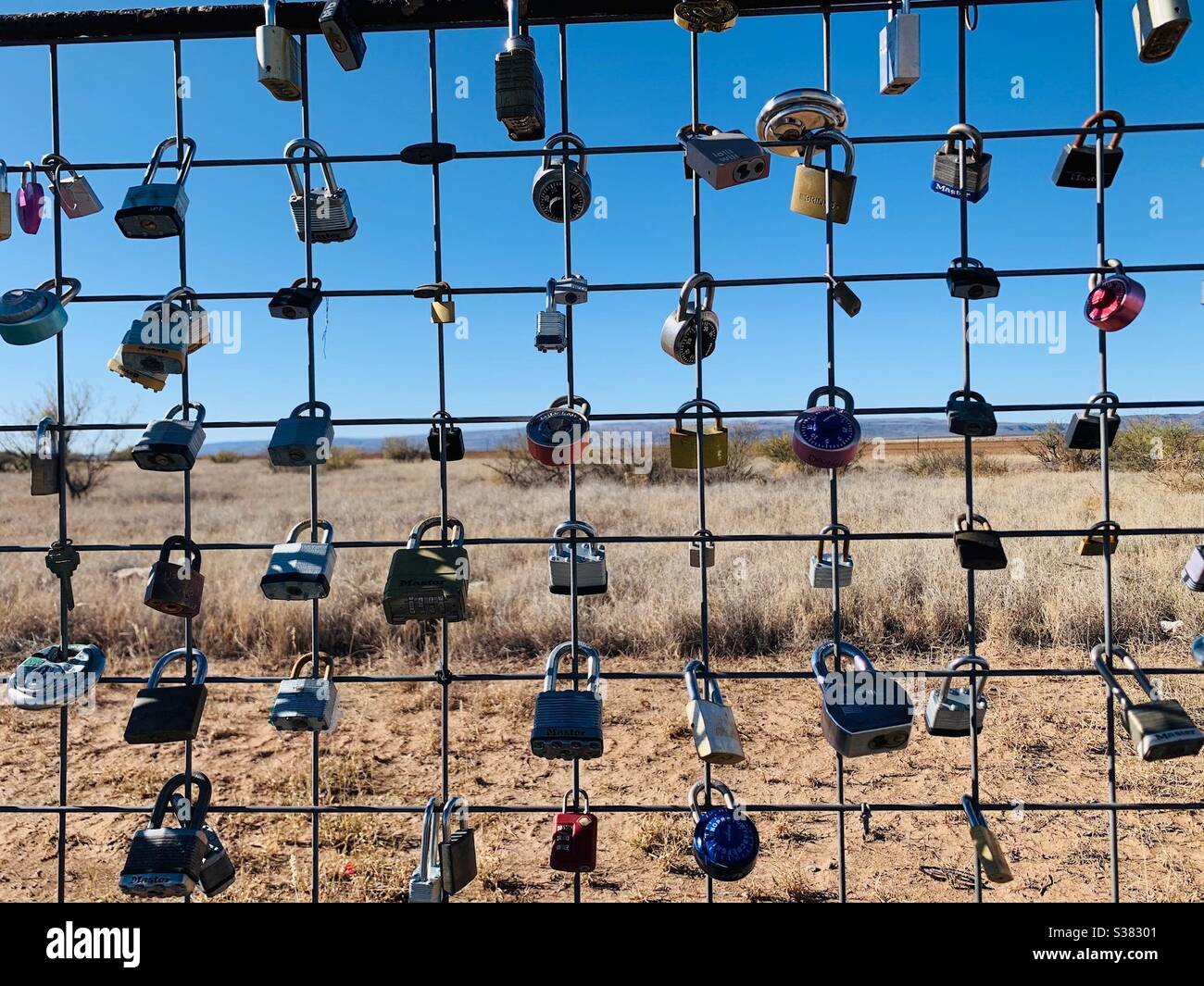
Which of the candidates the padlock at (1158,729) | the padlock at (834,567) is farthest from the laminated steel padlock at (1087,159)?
the padlock at (1158,729)

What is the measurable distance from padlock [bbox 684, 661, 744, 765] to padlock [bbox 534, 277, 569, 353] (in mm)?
935

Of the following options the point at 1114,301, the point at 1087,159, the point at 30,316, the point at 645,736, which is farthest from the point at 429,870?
the point at 645,736

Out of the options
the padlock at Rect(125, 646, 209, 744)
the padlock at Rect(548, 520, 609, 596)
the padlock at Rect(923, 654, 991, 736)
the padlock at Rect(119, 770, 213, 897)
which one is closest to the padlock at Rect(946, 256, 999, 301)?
the padlock at Rect(923, 654, 991, 736)

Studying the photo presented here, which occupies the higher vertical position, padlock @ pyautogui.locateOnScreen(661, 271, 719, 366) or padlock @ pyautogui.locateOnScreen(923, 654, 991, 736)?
padlock @ pyautogui.locateOnScreen(661, 271, 719, 366)

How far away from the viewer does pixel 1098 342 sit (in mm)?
2082

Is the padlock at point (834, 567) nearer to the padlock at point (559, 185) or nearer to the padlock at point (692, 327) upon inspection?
the padlock at point (692, 327)

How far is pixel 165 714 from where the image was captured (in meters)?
1.98

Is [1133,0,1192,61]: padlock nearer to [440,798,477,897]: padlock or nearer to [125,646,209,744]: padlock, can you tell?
[440,798,477,897]: padlock

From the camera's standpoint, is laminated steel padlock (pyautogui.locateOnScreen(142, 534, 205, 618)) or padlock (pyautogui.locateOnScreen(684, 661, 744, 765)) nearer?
padlock (pyautogui.locateOnScreen(684, 661, 744, 765))

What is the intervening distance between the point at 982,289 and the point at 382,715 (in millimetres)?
5275

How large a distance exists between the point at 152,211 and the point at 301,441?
28.0 inches

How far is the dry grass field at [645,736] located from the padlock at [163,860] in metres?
1.94

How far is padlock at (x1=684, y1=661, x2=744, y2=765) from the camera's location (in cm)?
181
